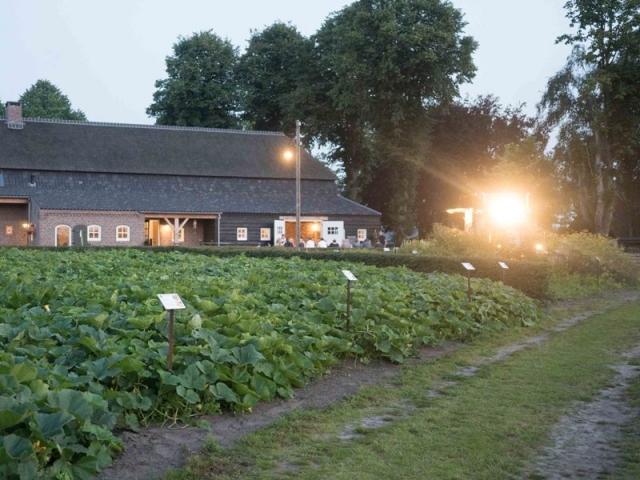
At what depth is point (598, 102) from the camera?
43.8 meters

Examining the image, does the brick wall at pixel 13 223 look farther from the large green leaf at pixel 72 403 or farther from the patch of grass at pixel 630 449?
the large green leaf at pixel 72 403

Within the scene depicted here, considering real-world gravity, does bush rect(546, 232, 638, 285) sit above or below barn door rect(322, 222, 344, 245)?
below

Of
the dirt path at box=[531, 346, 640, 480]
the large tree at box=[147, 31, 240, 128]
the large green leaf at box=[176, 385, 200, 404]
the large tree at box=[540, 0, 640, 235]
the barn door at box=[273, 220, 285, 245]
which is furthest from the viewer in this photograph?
the large tree at box=[147, 31, 240, 128]

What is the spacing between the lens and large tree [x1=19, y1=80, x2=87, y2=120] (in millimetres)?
73438

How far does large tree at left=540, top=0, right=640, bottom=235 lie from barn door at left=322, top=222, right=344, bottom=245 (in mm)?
Answer: 13076

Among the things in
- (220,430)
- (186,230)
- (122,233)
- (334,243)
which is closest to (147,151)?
(186,230)

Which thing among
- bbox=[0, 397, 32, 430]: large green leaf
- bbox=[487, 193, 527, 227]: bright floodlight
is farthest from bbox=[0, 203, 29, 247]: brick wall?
bbox=[0, 397, 32, 430]: large green leaf

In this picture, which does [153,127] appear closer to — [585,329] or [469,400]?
[585,329]

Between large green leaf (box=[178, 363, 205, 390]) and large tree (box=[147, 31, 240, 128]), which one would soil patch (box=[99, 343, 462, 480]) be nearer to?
large green leaf (box=[178, 363, 205, 390])

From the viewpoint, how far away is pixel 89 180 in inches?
1896

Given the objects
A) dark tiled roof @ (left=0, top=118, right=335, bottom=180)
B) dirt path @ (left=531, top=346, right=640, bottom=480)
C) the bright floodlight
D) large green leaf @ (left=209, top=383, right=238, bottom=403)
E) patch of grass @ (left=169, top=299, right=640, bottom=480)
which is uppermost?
dark tiled roof @ (left=0, top=118, right=335, bottom=180)

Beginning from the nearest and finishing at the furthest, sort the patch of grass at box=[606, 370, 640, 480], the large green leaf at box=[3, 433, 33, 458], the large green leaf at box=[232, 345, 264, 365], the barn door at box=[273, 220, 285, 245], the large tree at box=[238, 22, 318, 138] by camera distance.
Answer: the large green leaf at box=[3, 433, 33, 458], the patch of grass at box=[606, 370, 640, 480], the large green leaf at box=[232, 345, 264, 365], the barn door at box=[273, 220, 285, 245], the large tree at box=[238, 22, 318, 138]

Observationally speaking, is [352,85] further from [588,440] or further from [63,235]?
[588,440]

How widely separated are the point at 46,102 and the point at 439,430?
74.4 meters
